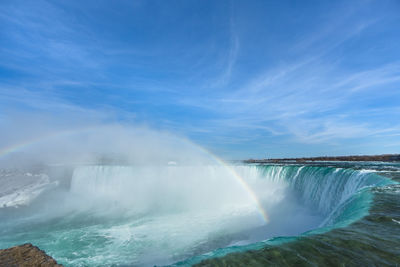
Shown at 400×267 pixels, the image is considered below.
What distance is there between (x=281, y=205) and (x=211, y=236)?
9257 mm

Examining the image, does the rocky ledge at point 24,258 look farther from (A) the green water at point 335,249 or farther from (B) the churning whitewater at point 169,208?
(A) the green water at point 335,249

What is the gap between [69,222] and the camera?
49.3 feet

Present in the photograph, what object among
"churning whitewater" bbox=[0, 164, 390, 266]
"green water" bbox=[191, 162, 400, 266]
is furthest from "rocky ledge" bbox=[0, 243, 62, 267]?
"green water" bbox=[191, 162, 400, 266]

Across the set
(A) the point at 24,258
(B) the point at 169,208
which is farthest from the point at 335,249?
(B) the point at 169,208

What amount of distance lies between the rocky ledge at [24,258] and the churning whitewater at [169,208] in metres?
2.04

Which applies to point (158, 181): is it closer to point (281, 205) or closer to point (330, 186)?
point (281, 205)

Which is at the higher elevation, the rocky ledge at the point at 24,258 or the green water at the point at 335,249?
the rocky ledge at the point at 24,258

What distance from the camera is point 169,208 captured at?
1998 centimetres

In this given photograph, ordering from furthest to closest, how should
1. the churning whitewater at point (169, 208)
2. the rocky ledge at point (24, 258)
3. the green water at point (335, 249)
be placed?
the churning whitewater at point (169, 208), the green water at point (335, 249), the rocky ledge at point (24, 258)

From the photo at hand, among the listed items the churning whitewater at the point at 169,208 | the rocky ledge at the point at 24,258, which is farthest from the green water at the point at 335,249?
the rocky ledge at the point at 24,258

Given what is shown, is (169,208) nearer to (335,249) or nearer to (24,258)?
Answer: (24,258)

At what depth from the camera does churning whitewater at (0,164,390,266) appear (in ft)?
29.4

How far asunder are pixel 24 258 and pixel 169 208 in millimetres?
17776

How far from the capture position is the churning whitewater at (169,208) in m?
8.96
